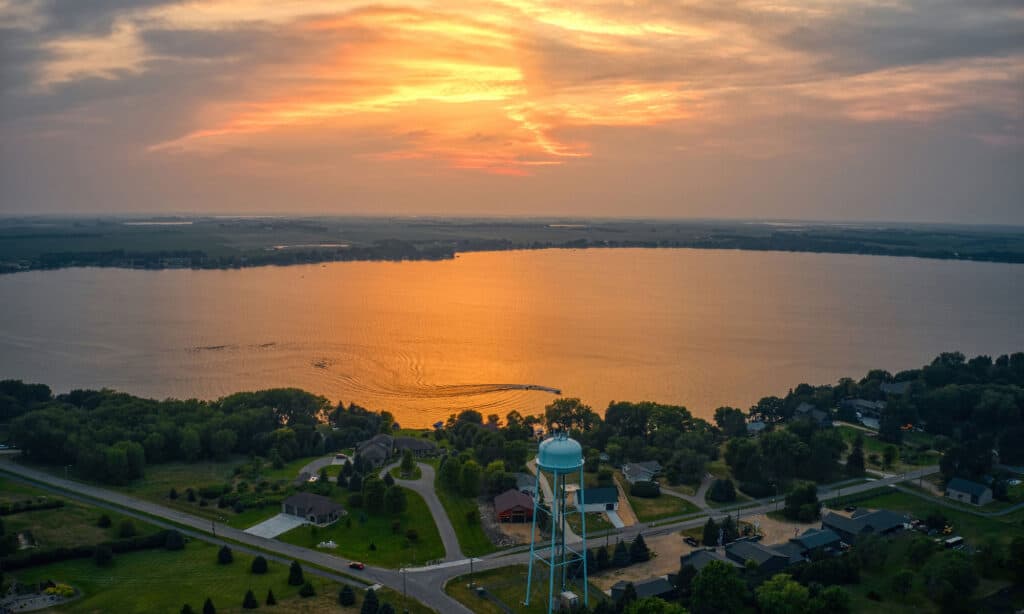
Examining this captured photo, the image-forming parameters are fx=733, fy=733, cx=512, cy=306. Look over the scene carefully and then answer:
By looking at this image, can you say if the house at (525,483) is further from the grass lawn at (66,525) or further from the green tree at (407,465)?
the grass lawn at (66,525)

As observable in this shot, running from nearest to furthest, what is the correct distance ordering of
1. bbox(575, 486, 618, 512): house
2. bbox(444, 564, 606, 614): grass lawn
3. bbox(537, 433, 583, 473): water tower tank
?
bbox(537, 433, 583, 473): water tower tank, bbox(444, 564, 606, 614): grass lawn, bbox(575, 486, 618, 512): house

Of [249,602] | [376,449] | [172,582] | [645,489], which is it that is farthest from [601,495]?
[172,582]

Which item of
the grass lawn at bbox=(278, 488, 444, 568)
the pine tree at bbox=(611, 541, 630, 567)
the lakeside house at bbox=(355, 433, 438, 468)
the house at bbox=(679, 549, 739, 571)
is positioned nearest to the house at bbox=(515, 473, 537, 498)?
the grass lawn at bbox=(278, 488, 444, 568)

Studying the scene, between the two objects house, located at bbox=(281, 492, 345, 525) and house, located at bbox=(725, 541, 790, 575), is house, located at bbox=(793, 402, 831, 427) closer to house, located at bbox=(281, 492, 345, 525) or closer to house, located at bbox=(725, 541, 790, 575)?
house, located at bbox=(725, 541, 790, 575)

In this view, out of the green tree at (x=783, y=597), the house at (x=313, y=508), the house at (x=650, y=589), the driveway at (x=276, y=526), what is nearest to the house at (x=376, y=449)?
the house at (x=313, y=508)

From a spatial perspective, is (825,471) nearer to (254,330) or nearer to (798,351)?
(798,351)

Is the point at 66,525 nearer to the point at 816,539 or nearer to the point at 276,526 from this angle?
the point at 276,526
